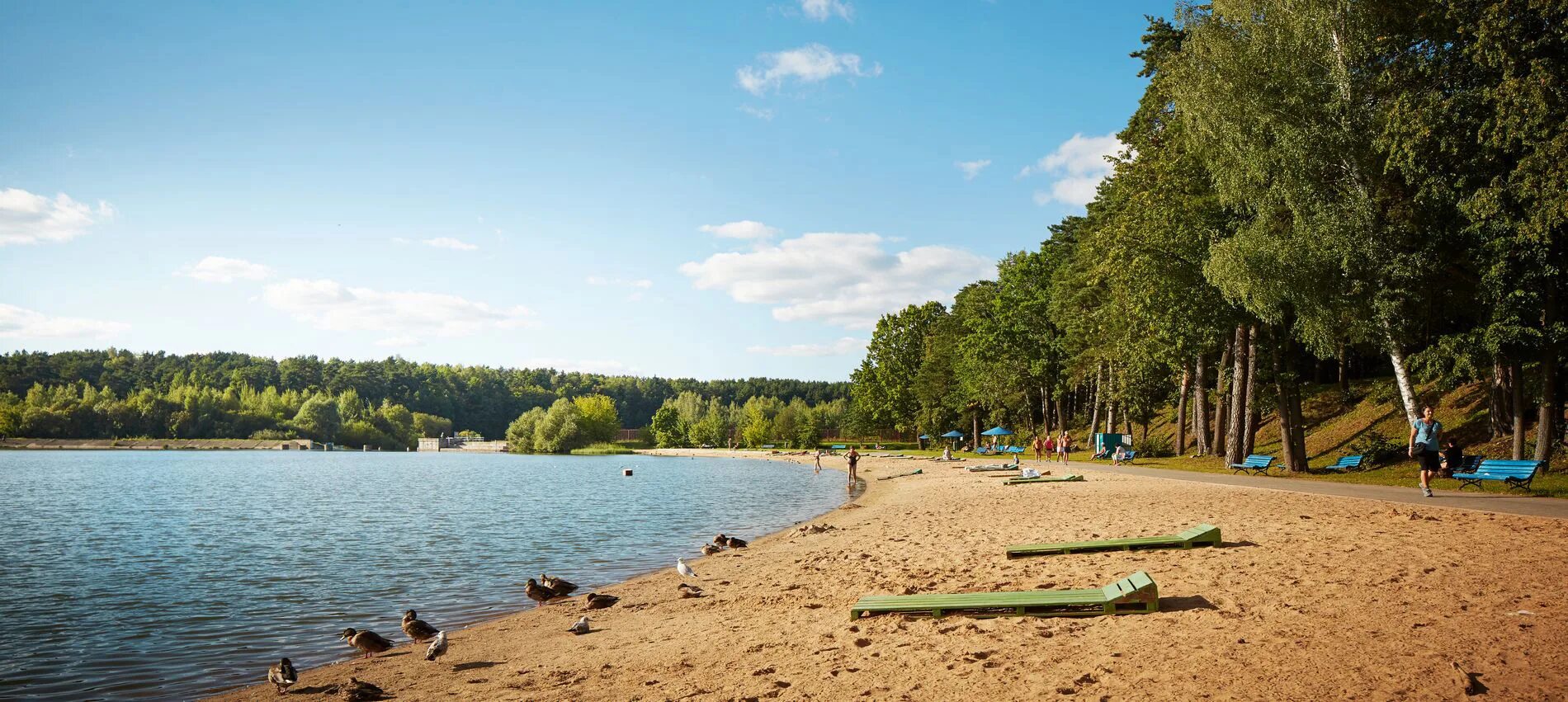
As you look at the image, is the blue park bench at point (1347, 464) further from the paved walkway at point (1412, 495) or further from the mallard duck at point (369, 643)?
the mallard duck at point (369, 643)

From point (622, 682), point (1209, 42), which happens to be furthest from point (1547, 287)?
point (622, 682)

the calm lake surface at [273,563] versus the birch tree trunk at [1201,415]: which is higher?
the birch tree trunk at [1201,415]

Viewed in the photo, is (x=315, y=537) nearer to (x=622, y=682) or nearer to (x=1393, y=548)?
(x=622, y=682)

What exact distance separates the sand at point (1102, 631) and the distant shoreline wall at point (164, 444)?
165 metres

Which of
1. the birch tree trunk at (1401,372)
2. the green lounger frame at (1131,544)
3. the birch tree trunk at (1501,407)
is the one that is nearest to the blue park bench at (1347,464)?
the birch tree trunk at (1401,372)

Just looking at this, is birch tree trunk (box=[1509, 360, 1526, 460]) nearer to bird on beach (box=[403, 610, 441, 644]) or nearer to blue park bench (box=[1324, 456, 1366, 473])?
blue park bench (box=[1324, 456, 1366, 473])

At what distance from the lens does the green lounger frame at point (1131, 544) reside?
11.9 m

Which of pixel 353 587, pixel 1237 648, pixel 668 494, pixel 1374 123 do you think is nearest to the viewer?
pixel 1237 648

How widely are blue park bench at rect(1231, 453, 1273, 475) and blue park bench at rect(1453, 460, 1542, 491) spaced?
9.55 metres

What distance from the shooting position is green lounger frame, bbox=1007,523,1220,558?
39.0 ft

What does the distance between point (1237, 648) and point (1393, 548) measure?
18.6 ft

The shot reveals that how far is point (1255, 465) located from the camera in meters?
29.2

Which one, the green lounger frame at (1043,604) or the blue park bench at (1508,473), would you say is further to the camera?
the blue park bench at (1508,473)

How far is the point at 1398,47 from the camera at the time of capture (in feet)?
74.4
